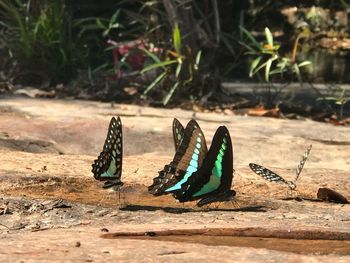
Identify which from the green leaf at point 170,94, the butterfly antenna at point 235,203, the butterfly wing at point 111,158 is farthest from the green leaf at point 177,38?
the butterfly antenna at point 235,203

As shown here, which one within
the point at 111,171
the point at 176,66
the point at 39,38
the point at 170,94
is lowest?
the point at 111,171

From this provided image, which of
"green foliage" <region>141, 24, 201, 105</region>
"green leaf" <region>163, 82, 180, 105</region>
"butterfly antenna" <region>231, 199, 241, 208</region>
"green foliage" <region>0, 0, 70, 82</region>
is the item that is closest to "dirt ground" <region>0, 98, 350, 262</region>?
"butterfly antenna" <region>231, 199, 241, 208</region>

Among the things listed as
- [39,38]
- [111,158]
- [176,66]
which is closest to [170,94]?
[176,66]

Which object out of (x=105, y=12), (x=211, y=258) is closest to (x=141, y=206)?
(x=211, y=258)

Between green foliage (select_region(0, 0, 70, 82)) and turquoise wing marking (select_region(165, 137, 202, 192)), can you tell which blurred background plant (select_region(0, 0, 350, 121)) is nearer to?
green foliage (select_region(0, 0, 70, 82))

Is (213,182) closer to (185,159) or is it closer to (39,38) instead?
(185,159)

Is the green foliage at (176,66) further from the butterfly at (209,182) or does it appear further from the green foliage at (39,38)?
the butterfly at (209,182)
